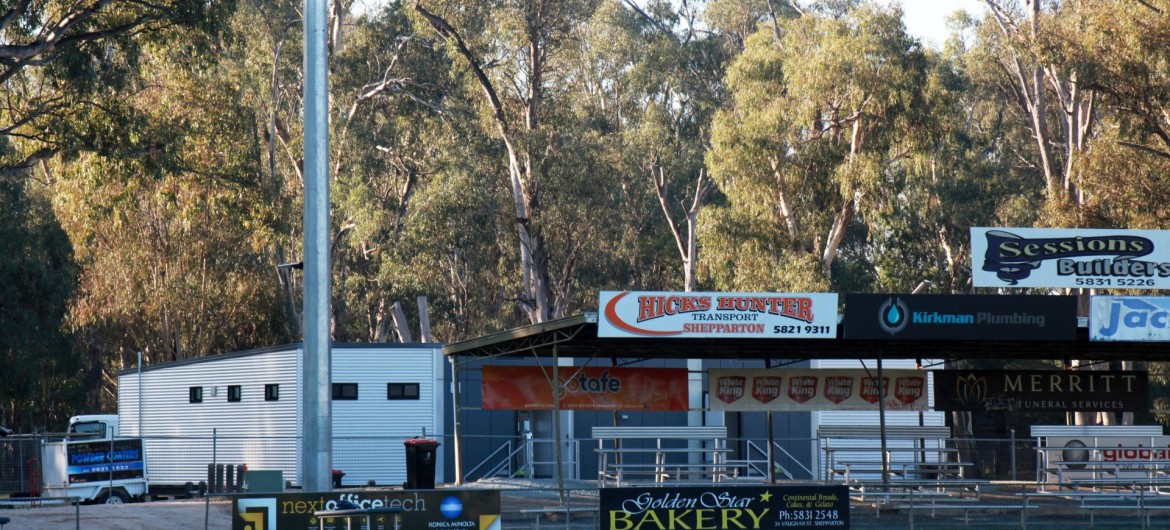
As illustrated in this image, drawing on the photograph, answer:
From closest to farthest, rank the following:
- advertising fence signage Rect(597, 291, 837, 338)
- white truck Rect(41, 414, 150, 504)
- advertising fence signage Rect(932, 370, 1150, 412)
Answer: advertising fence signage Rect(597, 291, 837, 338) → advertising fence signage Rect(932, 370, 1150, 412) → white truck Rect(41, 414, 150, 504)

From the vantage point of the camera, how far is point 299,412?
3238cm

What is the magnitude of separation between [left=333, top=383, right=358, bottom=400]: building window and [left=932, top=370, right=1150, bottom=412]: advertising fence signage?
1431 centimetres

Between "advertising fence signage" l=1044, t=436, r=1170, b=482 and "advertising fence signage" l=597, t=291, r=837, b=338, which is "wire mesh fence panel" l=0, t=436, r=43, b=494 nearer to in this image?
"advertising fence signage" l=597, t=291, r=837, b=338

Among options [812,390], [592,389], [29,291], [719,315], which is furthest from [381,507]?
[29,291]

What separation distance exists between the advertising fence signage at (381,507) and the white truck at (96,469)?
16105mm

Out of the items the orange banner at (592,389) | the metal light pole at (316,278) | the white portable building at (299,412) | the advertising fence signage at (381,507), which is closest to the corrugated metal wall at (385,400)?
the white portable building at (299,412)

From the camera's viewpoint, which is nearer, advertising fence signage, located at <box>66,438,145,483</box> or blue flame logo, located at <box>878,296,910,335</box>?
blue flame logo, located at <box>878,296,910,335</box>

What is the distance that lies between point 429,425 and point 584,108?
28.4 meters

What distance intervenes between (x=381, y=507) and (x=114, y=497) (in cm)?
1750

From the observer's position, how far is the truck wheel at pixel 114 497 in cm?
2834

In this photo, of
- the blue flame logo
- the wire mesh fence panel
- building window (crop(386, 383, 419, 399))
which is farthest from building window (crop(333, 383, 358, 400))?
the blue flame logo

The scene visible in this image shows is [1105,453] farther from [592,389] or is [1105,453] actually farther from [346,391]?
[346,391]

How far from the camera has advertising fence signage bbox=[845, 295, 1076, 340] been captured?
20734 millimetres

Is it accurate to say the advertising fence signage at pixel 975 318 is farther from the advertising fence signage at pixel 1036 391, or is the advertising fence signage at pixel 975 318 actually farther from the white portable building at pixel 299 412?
the white portable building at pixel 299 412
